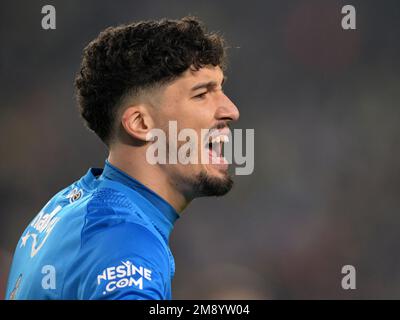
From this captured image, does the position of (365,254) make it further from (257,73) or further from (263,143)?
(257,73)

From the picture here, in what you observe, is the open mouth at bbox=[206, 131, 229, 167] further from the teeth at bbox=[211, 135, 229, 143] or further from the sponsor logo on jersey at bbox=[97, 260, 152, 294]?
the sponsor logo on jersey at bbox=[97, 260, 152, 294]

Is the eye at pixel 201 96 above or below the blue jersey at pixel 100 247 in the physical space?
above

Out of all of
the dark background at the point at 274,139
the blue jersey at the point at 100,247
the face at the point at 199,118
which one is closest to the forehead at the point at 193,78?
the face at the point at 199,118

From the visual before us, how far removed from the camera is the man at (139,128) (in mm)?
1919

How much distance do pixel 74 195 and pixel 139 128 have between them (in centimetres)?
30

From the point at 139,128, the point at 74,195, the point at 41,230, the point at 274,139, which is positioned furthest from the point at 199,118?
the point at 274,139

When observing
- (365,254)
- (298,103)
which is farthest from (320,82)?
(365,254)

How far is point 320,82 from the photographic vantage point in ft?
A: 19.5

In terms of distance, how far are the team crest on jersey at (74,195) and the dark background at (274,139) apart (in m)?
3.31

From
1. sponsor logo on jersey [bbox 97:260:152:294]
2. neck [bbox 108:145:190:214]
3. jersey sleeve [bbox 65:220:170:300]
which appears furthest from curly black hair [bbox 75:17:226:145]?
sponsor logo on jersey [bbox 97:260:152:294]

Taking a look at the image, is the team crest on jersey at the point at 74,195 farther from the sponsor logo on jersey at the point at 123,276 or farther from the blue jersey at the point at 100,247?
the sponsor logo on jersey at the point at 123,276

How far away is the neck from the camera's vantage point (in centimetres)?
214

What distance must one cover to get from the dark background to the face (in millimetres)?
3305

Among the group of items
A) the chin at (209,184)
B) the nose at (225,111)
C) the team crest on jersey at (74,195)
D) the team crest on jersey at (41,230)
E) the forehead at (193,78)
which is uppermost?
the forehead at (193,78)
